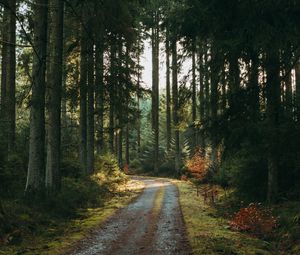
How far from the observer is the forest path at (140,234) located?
9.99 meters

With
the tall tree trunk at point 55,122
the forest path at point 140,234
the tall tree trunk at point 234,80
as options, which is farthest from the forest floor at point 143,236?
the tall tree trunk at point 234,80

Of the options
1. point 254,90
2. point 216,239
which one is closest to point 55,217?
point 216,239

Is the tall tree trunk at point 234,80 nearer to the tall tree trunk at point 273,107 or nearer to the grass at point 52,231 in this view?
the tall tree trunk at point 273,107

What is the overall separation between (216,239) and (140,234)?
6.82 feet

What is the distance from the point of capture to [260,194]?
16.0 metres

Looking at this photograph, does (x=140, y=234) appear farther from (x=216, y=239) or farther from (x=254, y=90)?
(x=254, y=90)

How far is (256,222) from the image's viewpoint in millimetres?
12633

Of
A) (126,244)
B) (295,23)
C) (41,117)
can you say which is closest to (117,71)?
(41,117)

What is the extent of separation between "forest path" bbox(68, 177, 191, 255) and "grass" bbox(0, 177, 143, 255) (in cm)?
33

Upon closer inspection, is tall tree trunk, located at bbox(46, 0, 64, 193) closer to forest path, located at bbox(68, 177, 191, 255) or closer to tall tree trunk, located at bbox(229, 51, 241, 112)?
forest path, located at bbox(68, 177, 191, 255)

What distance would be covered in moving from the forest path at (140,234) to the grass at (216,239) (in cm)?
29

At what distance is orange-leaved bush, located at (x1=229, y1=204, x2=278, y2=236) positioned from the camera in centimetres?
1225

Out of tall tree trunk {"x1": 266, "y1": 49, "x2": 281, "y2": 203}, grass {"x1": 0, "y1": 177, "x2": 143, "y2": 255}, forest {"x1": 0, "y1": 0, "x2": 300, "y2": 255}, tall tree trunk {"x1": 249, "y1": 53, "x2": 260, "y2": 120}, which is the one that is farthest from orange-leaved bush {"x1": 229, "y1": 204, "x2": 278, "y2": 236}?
grass {"x1": 0, "y1": 177, "x2": 143, "y2": 255}

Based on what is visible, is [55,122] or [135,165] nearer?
[55,122]
